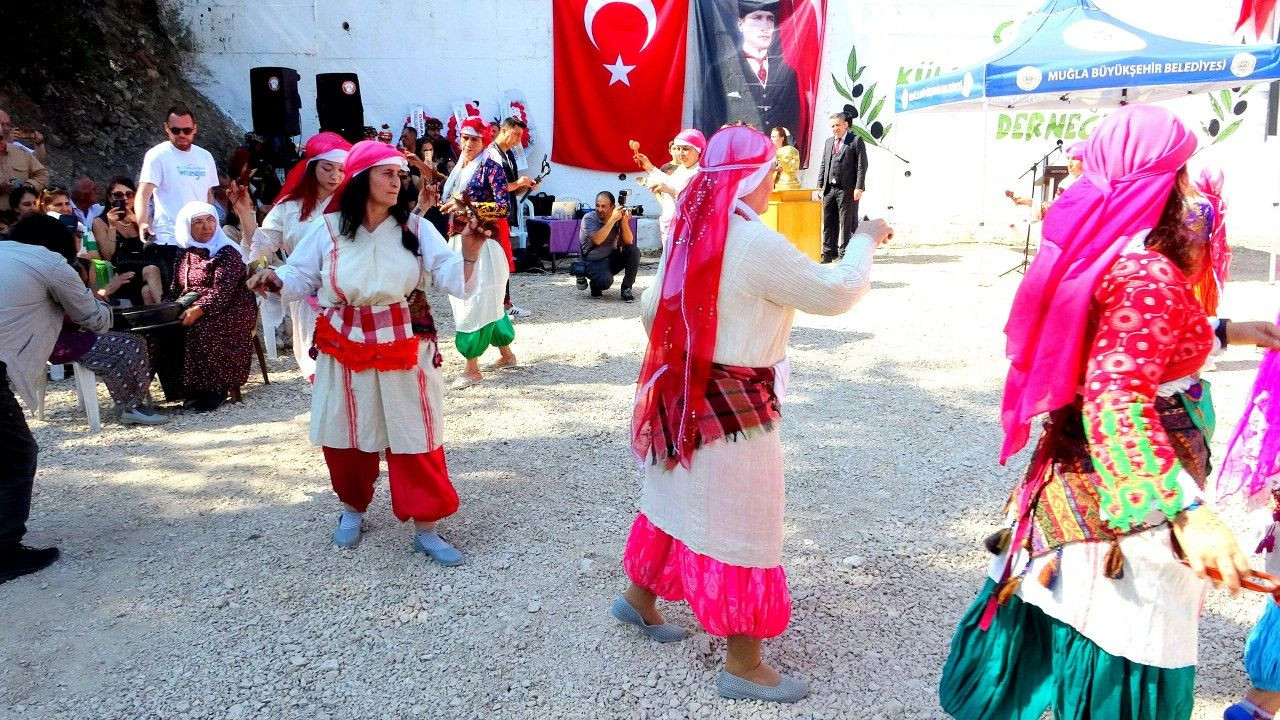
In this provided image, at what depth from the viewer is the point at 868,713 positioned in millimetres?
2682

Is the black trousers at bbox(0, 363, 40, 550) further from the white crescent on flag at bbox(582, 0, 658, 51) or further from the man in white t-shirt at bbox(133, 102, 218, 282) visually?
the white crescent on flag at bbox(582, 0, 658, 51)

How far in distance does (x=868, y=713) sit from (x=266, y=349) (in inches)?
248

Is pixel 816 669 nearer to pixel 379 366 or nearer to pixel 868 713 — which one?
pixel 868 713

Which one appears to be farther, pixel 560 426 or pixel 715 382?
pixel 560 426

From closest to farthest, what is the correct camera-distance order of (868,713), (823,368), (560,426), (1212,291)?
(868,713)
(1212,291)
(560,426)
(823,368)

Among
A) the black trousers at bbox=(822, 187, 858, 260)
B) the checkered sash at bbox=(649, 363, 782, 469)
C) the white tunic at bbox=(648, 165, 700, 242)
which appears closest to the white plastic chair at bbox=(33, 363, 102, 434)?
the white tunic at bbox=(648, 165, 700, 242)

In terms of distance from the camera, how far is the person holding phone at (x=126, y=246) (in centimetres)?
632

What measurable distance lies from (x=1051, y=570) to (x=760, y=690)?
1047 millimetres

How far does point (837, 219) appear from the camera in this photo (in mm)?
11992

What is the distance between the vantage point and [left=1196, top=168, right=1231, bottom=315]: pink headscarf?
306 cm

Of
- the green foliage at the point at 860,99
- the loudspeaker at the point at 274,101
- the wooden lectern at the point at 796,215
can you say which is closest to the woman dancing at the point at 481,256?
the wooden lectern at the point at 796,215

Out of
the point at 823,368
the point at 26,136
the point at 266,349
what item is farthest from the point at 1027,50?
the point at 26,136

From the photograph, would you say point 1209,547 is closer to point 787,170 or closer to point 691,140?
point 691,140

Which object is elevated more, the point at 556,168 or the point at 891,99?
the point at 891,99
